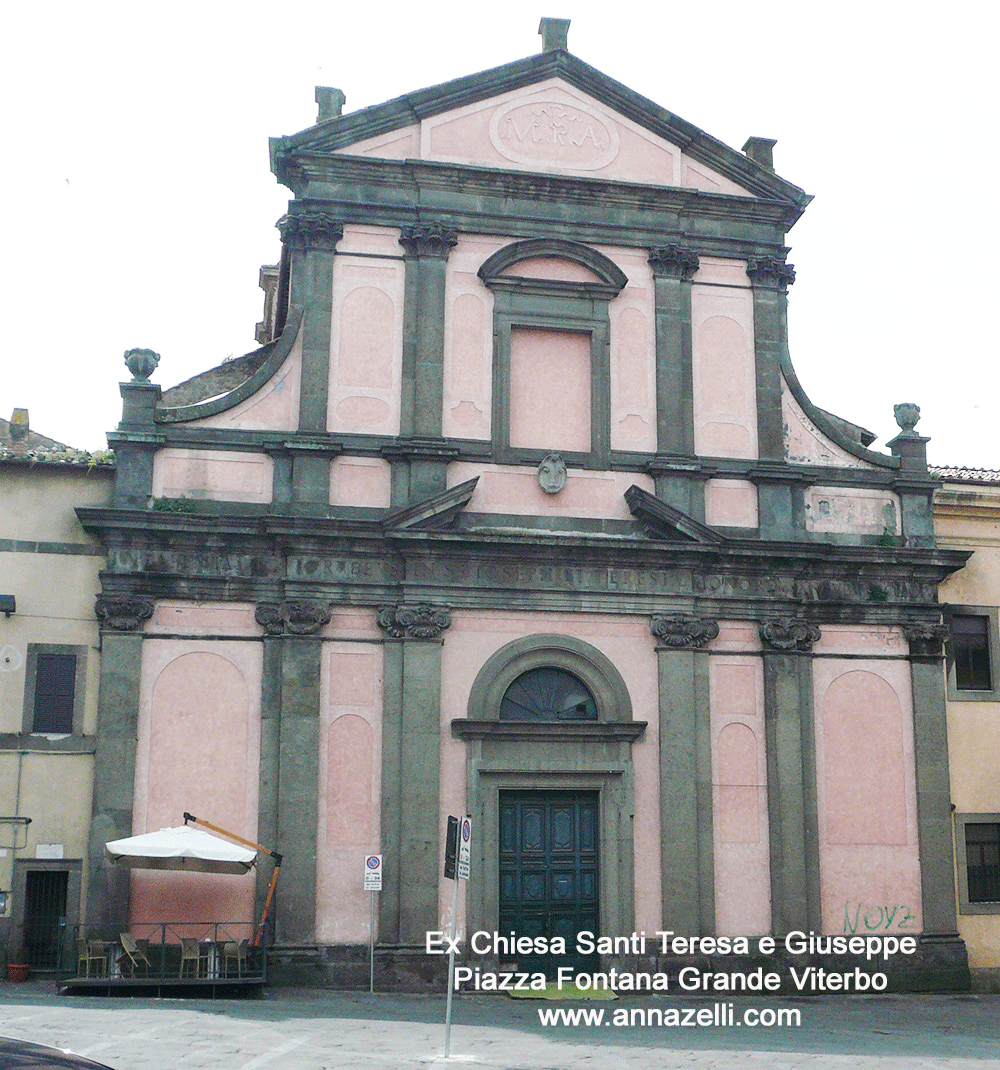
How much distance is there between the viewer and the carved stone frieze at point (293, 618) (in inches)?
755

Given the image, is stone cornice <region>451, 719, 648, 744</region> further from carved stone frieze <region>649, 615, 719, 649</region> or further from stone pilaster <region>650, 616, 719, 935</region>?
carved stone frieze <region>649, 615, 719, 649</region>

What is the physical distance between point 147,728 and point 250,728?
4.71 feet

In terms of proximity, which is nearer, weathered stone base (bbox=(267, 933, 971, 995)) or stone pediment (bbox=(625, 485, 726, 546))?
weathered stone base (bbox=(267, 933, 971, 995))

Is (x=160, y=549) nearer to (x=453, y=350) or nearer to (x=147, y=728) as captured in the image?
(x=147, y=728)

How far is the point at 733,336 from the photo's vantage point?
21.6m

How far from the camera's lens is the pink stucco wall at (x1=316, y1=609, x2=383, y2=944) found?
18.6m

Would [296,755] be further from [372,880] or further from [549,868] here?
[549,868]

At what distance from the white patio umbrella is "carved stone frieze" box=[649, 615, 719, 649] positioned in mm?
6776

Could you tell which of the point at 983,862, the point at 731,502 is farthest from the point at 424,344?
the point at 983,862

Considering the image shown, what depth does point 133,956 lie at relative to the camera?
17.2m

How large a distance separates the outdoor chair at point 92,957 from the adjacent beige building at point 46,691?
675 mm

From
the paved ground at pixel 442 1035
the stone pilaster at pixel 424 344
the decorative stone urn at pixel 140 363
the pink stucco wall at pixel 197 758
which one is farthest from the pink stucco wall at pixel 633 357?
the paved ground at pixel 442 1035

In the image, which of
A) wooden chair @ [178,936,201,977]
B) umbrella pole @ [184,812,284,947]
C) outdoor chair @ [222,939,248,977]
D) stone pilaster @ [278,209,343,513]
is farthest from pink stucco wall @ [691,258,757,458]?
wooden chair @ [178,936,201,977]

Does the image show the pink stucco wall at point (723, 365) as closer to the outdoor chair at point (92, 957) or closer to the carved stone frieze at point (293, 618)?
the carved stone frieze at point (293, 618)
